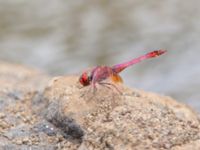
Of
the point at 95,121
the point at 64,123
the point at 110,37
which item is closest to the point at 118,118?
the point at 95,121

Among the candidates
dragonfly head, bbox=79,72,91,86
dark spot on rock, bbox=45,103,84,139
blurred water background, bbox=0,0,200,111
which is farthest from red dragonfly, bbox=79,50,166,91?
blurred water background, bbox=0,0,200,111

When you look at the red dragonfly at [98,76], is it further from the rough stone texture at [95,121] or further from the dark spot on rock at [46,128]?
the dark spot on rock at [46,128]

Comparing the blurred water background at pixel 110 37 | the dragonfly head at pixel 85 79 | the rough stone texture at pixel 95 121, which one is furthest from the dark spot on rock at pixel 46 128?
the blurred water background at pixel 110 37

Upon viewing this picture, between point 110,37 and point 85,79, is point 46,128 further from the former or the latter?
point 110,37

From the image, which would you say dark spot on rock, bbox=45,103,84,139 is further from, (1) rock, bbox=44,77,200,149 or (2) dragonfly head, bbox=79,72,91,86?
(2) dragonfly head, bbox=79,72,91,86

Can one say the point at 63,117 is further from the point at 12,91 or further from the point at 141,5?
the point at 141,5
